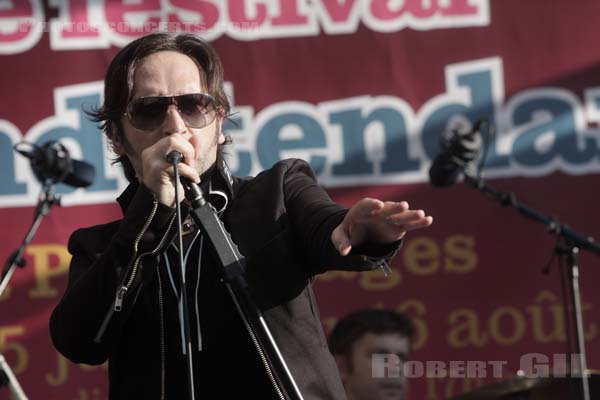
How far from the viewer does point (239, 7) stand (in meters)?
5.44

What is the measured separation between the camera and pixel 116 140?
216 cm

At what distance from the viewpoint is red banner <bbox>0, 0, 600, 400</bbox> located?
529cm

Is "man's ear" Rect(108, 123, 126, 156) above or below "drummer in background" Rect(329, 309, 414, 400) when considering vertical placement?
above

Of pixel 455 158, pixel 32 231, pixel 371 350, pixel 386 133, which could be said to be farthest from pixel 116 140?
pixel 386 133

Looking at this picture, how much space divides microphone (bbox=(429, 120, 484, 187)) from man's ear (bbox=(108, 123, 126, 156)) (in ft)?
9.83

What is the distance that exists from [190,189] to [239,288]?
0.66 feet

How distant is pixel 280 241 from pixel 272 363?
34cm

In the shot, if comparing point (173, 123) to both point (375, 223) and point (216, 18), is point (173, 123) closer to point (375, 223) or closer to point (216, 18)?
point (375, 223)

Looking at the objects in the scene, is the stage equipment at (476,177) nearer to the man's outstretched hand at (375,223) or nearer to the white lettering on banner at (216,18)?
the white lettering on banner at (216,18)

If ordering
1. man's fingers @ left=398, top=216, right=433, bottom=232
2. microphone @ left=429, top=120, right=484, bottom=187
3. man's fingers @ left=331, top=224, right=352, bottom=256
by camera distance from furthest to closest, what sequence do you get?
microphone @ left=429, top=120, right=484, bottom=187 < man's fingers @ left=331, top=224, right=352, bottom=256 < man's fingers @ left=398, top=216, right=433, bottom=232

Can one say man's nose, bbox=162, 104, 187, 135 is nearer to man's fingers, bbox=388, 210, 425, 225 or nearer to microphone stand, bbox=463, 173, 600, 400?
man's fingers, bbox=388, 210, 425, 225

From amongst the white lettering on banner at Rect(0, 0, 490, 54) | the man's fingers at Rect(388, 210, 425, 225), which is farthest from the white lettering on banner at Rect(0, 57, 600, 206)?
the man's fingers at Rect(388, 210, 425, 225)

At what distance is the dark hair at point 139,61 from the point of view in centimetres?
210

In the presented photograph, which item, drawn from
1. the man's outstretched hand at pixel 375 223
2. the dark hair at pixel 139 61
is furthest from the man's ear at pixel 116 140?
the man's outstretched hand at pixel 375 223
